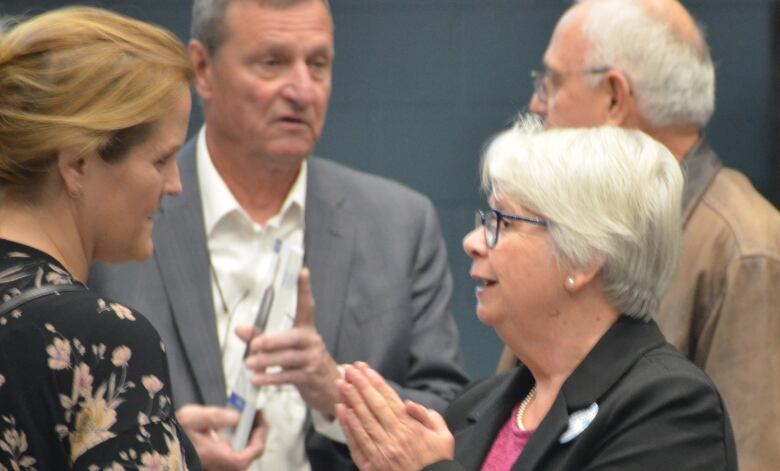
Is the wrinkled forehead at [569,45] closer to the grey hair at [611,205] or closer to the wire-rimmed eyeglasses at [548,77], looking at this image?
the wire-rimmed eyeglasses at [548,77]

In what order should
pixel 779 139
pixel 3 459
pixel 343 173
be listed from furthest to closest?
pixel 779 139, pixel 343 173, pixel 3 459

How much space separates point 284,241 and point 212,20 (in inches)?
27.8

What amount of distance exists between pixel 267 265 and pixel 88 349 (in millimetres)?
1779

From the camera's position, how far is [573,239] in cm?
271

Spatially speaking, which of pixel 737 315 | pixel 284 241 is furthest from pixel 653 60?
pixel 284 241

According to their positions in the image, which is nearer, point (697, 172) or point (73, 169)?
point (73, 169)

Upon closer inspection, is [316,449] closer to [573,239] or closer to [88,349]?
[573,239]

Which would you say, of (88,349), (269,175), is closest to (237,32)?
(269,175)

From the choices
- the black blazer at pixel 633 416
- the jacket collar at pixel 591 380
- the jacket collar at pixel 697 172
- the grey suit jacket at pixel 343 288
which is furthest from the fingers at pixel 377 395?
the jacket collar at pixel 697 172

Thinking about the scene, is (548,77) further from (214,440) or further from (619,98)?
(214,440)

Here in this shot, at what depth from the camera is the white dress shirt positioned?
3703 mm

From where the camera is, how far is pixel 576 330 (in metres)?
2.74

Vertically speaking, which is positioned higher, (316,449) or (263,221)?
(263,221)

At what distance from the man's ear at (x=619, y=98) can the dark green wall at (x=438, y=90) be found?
1535 mm
